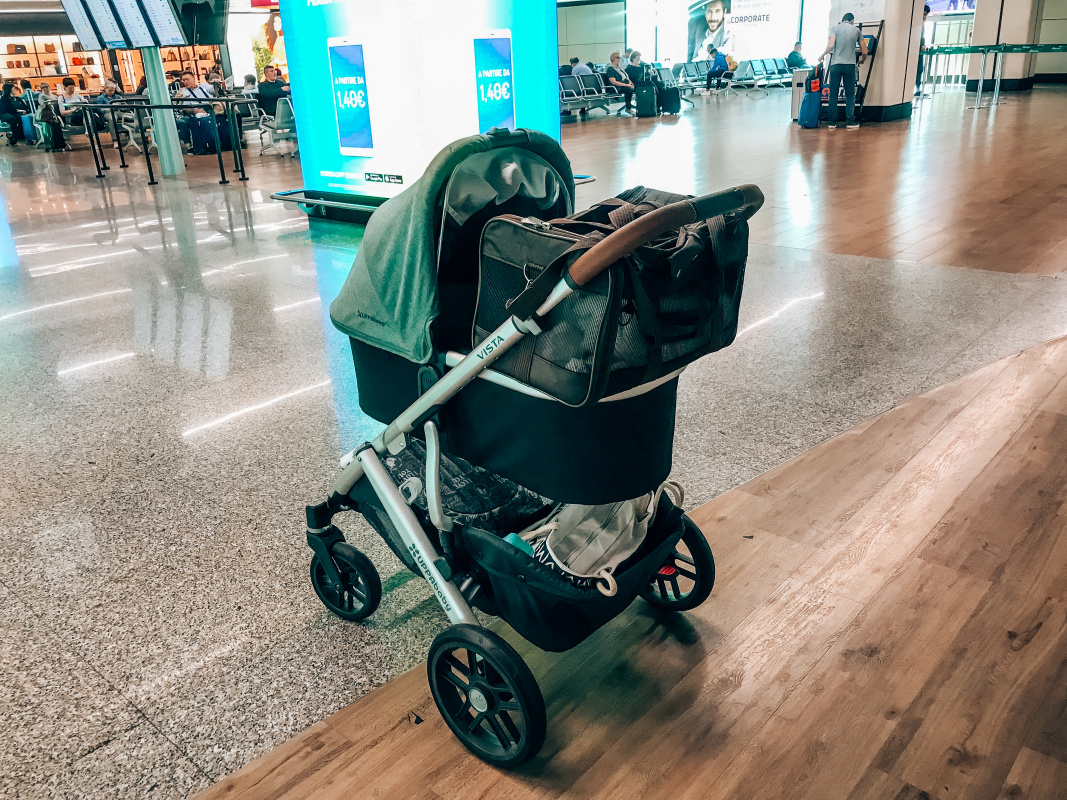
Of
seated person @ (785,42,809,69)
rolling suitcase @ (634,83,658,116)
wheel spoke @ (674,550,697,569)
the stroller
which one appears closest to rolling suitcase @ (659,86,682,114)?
rolling suitcase @ (634,83,658,116)

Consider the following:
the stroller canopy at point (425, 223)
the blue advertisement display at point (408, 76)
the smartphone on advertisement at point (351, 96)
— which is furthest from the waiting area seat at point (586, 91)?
the stroller canopy at point (425, 223)

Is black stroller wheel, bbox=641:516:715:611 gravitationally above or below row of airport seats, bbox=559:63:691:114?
below

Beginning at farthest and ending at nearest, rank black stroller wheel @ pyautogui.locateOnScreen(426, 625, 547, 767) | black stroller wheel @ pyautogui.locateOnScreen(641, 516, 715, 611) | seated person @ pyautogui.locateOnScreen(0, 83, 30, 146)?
seated person @ pyautogui.locateOnScreen(0, 83, 30, 146), black stroller wheel @ pyautogui.locateOnScreen(641, 516, 715, 611), black stroller wheel @ pyautogui.locateOnScreen(426, 625, 547, 767)

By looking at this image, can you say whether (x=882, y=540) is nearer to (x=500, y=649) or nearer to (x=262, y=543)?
(x=500, y=649)

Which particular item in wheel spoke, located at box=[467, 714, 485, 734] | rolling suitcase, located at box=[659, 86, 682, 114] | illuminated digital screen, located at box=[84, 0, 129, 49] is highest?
illuminated digital screen, located at box=[84, 0, 129, 49]

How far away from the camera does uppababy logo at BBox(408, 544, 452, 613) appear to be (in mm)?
1483

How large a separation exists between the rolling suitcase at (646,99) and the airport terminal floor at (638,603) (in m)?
11.7

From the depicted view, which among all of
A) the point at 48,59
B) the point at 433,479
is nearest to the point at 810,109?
the point at 433,479

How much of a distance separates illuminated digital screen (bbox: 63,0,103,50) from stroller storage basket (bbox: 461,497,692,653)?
33.4 feet

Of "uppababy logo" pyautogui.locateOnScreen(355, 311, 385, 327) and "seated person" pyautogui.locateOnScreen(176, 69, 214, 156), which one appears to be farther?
"seated person" pyautogui.locateOnScreen(176, 69, 214, 156)

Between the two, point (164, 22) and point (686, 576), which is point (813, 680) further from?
point (164, 22)

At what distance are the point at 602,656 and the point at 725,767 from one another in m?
0.37

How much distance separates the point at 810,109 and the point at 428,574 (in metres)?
12.1

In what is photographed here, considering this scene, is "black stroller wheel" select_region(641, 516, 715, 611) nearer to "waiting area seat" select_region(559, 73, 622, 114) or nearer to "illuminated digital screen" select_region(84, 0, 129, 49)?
"illuminated digital screen" select_region(84, 0, 129, 49)
